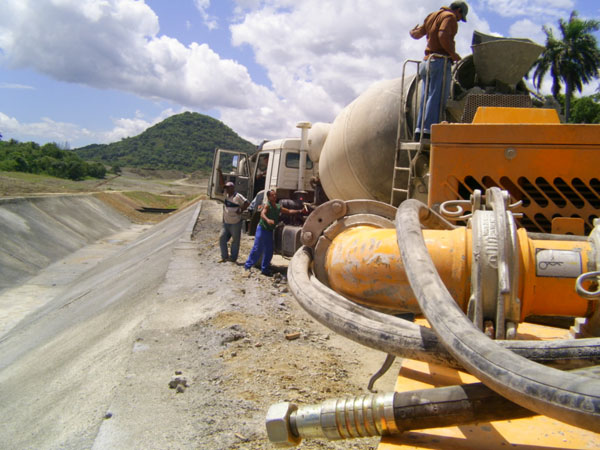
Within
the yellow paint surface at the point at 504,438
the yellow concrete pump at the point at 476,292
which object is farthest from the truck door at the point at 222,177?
the yellow paint surface at the point at 504,438

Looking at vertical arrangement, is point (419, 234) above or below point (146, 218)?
above

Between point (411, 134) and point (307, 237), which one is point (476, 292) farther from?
point (411, 134)

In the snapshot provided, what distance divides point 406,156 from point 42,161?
138 ft

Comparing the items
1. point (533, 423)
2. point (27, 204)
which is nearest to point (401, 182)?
point (533, 423)

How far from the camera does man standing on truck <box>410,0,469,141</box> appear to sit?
4520 mm

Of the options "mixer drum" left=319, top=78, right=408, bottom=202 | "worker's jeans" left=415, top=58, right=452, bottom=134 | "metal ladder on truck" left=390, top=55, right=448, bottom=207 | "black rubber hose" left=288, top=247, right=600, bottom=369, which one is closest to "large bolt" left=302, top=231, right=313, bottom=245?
"black rubber hose" left=288, top=247, right=600, bottom=369

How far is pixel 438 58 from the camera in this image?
4598 mm

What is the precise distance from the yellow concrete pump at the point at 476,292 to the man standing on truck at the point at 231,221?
22.8 feet

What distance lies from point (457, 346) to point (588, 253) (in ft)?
2.73

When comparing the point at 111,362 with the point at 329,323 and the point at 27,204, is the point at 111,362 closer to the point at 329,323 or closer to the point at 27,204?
the point at 329,323

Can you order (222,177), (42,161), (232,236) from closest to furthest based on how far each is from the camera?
(232,236) < (222,177) < (42,161)

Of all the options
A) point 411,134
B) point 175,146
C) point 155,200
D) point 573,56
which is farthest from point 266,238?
point 175,146

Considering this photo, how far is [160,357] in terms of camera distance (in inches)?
175

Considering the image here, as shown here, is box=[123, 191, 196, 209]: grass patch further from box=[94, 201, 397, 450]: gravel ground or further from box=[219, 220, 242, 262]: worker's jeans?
box=[94, 201, 397, 450]: gravel ground
